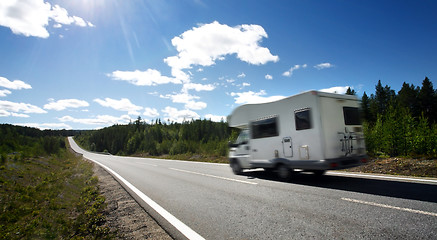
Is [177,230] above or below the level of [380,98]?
below

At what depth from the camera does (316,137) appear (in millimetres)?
6746

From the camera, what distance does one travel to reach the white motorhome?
22.1 feet

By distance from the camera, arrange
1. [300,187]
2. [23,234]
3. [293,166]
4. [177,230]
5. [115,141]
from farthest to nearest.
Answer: [115,141]
[293,166]
[300,187]
[23,234]
[177,230]

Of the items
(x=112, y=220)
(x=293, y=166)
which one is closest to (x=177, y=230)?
(x=112, y=220)

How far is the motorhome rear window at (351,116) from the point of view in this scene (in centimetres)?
736

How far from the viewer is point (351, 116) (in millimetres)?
7520

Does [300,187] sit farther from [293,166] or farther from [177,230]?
[177,230]

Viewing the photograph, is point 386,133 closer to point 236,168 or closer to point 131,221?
point 236,168

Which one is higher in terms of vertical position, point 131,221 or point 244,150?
point 244,150

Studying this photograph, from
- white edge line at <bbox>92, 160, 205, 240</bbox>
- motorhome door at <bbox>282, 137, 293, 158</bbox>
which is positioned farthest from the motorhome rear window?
white edge line at <bbox>92, 160, 205, 240</bbox>

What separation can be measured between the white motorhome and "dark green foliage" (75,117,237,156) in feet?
42.4

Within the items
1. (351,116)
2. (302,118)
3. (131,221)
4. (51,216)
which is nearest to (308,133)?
(302,118)

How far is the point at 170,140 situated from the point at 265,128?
51588 millimetres

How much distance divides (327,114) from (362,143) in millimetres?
2015
